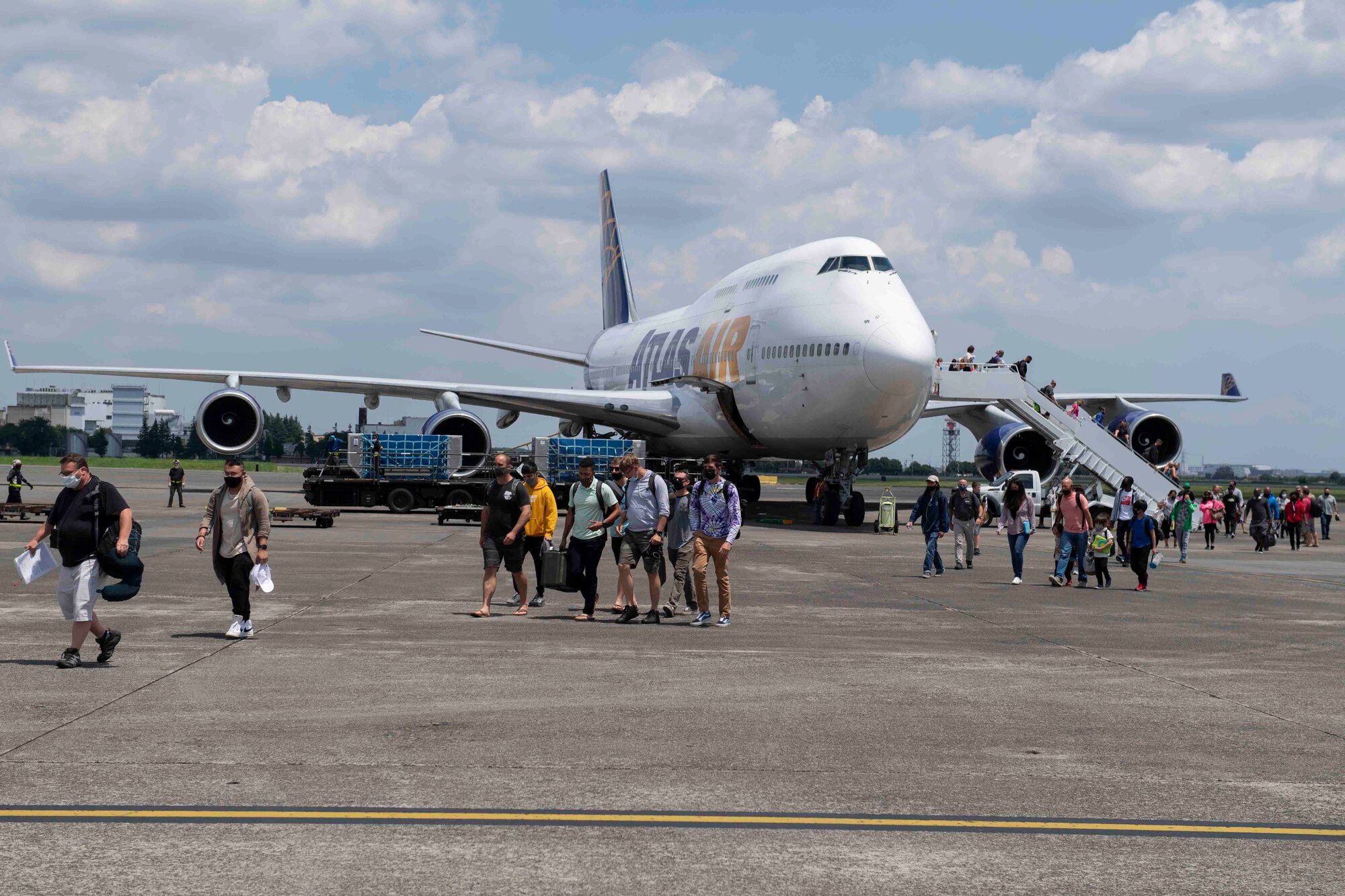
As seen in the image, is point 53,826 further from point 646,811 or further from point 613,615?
point 613,615

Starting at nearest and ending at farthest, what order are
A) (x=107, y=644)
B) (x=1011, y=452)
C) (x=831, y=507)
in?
(x=107, y=644) < (x=831, y=507) < (x=1011, y=452)

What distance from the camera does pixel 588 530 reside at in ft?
46.0

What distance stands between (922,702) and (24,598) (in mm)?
9787

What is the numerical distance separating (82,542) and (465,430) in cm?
2665

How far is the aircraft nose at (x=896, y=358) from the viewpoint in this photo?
95.1 feet

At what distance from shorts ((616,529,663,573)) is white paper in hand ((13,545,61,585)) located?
5381 mm

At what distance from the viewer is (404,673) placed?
9867 millimetres

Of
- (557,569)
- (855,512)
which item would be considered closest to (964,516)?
(557,569)

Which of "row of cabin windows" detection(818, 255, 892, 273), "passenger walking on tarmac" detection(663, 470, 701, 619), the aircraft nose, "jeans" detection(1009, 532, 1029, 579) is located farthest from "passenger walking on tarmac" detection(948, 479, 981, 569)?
"row of cabin windows" detection(818, 255, 892, 273)

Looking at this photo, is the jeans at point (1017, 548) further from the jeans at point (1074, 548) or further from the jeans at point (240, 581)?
the jeans at point (240, 581)

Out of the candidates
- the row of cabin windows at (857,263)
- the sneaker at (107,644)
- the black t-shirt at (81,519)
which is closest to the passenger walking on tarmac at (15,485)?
the row of cabin windows at (857,263)

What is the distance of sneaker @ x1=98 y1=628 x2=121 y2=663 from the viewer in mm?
9959

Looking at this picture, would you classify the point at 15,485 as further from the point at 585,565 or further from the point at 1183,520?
the point at 1183,520

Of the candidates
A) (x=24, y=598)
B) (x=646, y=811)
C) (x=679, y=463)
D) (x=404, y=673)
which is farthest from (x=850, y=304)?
(x=646, y=811)
